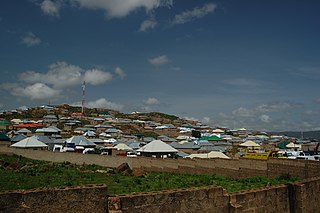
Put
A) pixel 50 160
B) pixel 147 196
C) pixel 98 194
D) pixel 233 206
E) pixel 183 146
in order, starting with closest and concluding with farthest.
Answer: pixel 98 194, pixel 147 196, pixel 233 206, pixel 50 160, pixel 183 146

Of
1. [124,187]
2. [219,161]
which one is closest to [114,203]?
[124,187]

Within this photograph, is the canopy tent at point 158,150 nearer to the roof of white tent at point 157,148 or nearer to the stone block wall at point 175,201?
the roof of white tent at point 157,148

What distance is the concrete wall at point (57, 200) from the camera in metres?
6.14

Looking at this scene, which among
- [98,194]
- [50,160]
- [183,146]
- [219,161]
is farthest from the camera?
[183,146]

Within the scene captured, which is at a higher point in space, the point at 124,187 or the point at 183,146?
the point at 183,146

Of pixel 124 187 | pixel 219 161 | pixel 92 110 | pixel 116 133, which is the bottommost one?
pixel 124 187

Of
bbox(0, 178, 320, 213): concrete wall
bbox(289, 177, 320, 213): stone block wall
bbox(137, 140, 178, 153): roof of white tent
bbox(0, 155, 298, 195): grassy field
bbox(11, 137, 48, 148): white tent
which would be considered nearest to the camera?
bbox(0, 178, 320, 213): concrete wall

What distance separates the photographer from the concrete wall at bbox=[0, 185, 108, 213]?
6.14m

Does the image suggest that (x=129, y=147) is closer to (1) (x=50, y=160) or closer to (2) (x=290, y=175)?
(1) (x=50, y=160)

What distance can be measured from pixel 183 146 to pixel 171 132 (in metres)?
36.5

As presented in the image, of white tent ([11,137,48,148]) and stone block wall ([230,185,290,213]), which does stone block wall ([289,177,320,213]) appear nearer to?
stone block wall ([230,185,290,213])

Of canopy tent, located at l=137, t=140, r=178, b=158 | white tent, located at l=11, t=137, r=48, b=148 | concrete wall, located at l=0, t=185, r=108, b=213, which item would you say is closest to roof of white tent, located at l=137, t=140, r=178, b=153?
canopy tent, located at l=137, t=140, r=178, b=158

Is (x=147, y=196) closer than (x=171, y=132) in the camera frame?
Yes

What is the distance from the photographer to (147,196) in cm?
763
